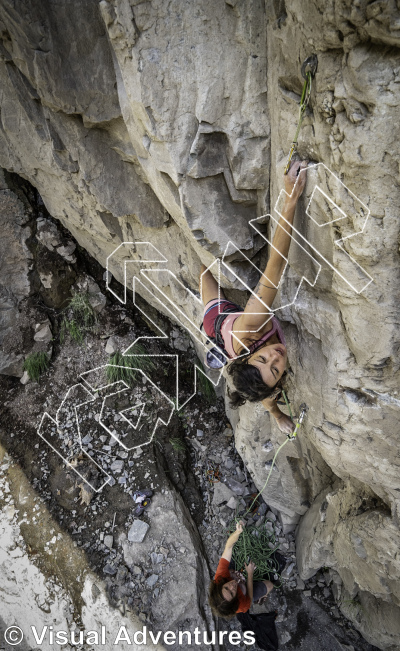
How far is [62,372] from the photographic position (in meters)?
3.86

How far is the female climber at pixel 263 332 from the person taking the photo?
153 centimetres

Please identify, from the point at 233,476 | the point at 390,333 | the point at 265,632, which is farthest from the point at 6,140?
the point at 265,632

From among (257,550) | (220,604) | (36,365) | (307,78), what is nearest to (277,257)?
(307,78)

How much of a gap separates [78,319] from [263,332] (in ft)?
8.49

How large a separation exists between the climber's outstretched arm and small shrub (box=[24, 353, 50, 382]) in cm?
263

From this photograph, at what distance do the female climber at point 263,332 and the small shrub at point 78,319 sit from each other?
7.14 feet

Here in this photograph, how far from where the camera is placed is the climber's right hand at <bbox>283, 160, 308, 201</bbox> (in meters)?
1.46

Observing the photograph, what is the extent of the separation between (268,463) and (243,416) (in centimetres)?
41

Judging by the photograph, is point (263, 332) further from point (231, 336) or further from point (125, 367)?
point (125, 367)

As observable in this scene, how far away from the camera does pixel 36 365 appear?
3.81 meters

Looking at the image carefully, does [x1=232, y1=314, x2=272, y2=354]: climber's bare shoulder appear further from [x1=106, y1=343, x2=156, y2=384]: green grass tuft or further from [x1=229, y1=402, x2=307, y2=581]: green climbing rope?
[x1=106, y1=343, x2=156, y2=384]: green grass tuft

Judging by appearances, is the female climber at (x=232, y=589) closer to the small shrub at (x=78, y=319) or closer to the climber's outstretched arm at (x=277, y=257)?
the climber's outstretched arm at (x=277, y=257)

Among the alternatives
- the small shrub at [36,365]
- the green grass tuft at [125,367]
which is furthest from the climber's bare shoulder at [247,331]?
the small shrub at [36,365]

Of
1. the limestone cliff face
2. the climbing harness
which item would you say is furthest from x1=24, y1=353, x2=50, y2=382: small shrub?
the climbing harness
